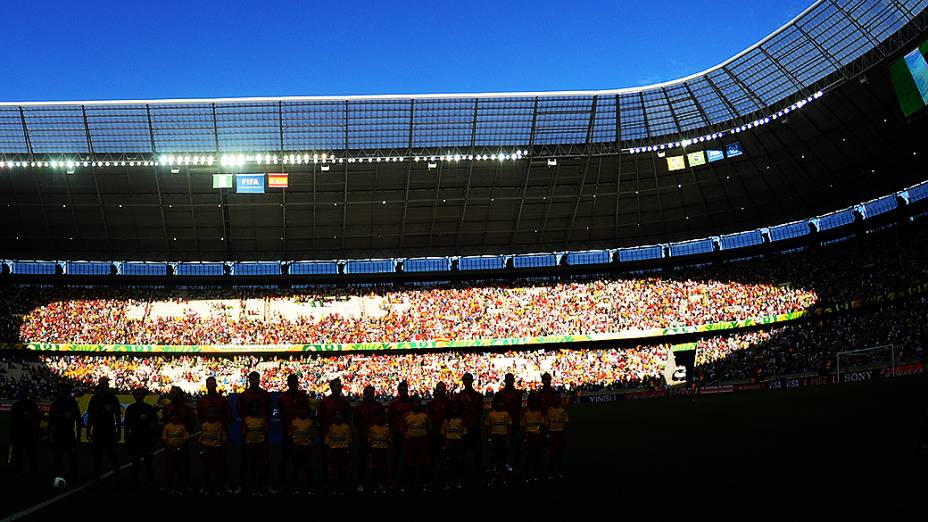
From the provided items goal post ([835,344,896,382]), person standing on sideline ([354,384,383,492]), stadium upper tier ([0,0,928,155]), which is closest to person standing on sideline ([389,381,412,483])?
person standing on sideline ([354,384,383,492])

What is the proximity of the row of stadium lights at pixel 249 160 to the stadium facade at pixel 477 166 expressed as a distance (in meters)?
0.15

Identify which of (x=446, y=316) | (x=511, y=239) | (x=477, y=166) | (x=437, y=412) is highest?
(x=477, y=166)

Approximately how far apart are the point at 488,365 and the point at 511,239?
998 centimetres

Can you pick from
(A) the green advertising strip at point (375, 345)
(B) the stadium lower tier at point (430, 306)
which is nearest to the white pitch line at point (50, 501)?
(A) the green advertising strip at point (375, 345)

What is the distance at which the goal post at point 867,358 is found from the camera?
1449 inches

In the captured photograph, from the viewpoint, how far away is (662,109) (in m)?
49.9

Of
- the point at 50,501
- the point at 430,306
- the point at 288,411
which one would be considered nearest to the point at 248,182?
the point at 430,306

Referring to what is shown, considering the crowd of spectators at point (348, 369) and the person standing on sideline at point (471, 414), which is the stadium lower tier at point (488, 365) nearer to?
the crowd of spectators at point (348, 369)

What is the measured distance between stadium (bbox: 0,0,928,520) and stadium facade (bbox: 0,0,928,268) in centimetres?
18

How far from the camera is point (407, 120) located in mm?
50312

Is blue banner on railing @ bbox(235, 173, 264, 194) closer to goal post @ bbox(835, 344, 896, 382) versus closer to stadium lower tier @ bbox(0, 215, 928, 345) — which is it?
stadium lower tier @ bbox(0, 215, 928, 345)

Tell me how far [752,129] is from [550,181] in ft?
44.3

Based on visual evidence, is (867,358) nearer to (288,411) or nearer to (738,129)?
(738,129)

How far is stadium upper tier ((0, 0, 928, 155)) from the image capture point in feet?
158
